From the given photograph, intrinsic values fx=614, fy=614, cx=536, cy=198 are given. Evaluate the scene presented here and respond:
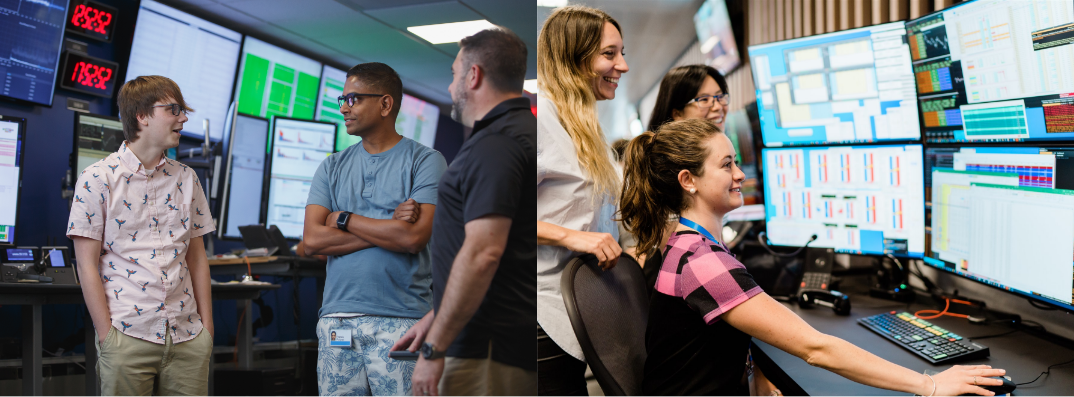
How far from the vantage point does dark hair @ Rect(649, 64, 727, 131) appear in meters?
A: 2.23

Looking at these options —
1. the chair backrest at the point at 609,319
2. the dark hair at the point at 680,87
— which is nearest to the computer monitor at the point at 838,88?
the dark hair at the point at 680,87

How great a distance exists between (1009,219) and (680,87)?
1.07 m

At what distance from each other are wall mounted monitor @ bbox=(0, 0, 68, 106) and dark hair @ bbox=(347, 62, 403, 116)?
1.85 ft

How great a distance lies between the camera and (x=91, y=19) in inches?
35.6

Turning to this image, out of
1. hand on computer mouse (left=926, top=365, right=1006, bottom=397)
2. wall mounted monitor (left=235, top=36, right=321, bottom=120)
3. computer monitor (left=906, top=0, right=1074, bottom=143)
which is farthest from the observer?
computer monitor (left=906, top=0, right=1074, bottom=143)

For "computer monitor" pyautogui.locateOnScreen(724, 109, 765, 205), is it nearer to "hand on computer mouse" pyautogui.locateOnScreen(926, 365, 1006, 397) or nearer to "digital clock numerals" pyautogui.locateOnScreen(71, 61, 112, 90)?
"hand on computer mouse" pyautogui.locateOnScreen(926, 365, 1006, 397)

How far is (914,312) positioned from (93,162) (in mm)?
2058

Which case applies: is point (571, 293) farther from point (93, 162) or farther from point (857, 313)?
point (857, 313)

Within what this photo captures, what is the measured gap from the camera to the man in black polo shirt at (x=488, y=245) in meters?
0.61

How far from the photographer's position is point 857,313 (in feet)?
6.12

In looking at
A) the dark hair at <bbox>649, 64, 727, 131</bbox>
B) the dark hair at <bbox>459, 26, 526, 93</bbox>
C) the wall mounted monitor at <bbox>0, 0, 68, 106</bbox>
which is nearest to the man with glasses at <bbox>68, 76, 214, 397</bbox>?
the wall mounted monitor at <bbox>0, 0, 68, 106</bbox>

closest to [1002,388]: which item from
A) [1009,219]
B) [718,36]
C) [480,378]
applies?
[1009,219]

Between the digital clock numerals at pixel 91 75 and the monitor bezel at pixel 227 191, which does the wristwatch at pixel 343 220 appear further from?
the digital clock numerals at pixel 91 75

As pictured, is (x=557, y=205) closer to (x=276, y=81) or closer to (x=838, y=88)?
(x=276, y=81)
